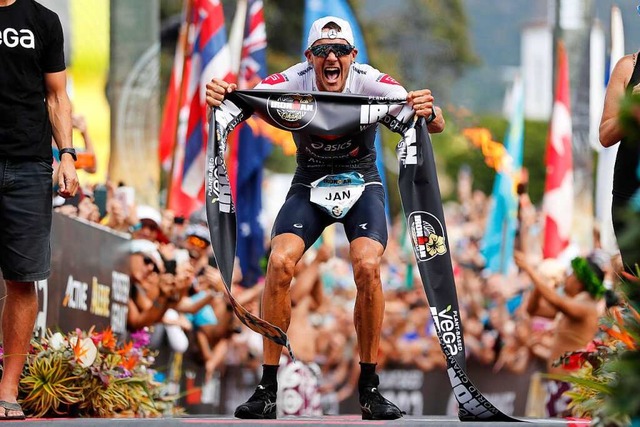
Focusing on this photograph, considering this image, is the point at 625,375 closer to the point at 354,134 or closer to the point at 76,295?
the point at 354,134

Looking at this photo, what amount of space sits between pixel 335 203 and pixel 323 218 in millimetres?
148

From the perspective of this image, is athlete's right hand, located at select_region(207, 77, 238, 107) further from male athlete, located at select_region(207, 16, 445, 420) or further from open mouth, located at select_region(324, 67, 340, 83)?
open mouth, located at select_region(324, 67, 340, 83)

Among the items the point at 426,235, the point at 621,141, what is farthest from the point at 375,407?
the point at 621,141

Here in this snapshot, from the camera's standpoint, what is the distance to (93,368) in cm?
889

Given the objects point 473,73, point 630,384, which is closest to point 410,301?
point 630,384

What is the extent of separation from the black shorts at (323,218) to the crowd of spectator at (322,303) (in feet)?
10.6

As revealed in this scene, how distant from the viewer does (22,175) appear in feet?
24.0

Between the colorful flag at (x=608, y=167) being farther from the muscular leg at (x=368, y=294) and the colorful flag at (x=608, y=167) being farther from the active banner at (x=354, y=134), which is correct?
the muscular leg at (x=368, y=294)

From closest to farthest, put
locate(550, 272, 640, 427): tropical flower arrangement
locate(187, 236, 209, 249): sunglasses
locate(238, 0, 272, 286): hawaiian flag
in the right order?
locate(550, 272, 640, 427): tropical flower arrangement, locate(187, 236, 209, 249): sunglasses, locate(238, 0, 272, 286): hawaiian flag

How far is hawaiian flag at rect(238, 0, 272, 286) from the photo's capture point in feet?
54.7

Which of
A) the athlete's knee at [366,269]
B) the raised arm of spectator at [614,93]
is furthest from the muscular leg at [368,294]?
the raised arm of spectator at [614,93]

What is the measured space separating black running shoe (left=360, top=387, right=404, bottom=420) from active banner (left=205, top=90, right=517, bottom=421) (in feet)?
1.54

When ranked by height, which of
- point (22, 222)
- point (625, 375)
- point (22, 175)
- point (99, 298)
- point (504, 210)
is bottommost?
point (625, 375)

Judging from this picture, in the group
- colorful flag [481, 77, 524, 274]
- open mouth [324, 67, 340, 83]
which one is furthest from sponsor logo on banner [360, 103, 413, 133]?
colorful flag [481, 77, 524, 274]
